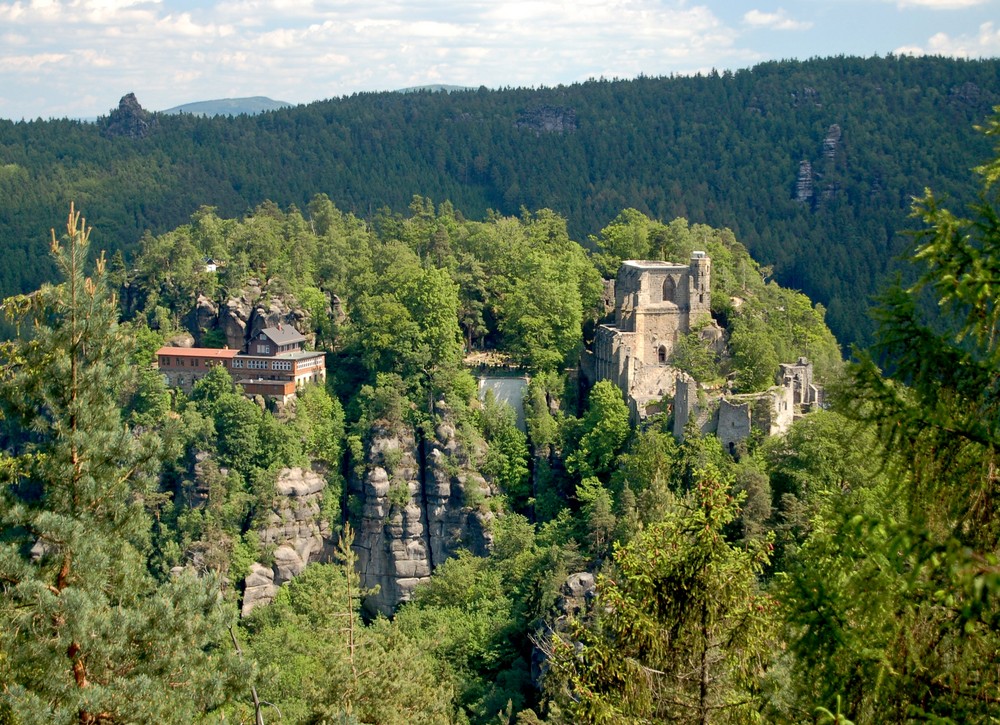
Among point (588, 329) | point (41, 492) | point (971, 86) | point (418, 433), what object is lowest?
point (418, 433)

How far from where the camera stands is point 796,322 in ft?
188

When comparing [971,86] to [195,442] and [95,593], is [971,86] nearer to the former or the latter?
[195,442]

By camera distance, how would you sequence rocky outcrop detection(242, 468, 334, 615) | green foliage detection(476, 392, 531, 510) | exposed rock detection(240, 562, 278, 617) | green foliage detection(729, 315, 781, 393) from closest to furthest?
1. green foliage detection(729, 315, 781, 393)
2. exposed rock detection(240, 562, 278, 617)
3. rocky outcrop detection(242, 468, 334, 615)
4. green foliage detection(476, 392, 531, 510)

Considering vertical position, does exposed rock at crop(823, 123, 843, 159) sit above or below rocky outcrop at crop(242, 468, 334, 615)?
above

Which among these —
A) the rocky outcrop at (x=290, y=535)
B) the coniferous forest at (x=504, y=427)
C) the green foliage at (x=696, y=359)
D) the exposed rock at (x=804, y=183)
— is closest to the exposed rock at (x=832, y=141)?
the coniferous forest at (x=504, y=427)

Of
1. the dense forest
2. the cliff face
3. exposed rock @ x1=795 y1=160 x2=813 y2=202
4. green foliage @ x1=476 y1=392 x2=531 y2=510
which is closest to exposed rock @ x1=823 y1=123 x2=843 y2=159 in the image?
the dense forest

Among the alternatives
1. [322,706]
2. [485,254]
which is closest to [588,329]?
[485,254]

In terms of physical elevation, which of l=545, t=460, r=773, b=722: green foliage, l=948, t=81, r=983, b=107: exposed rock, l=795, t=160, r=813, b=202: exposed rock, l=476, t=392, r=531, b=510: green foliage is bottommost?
l=476, t=392, r=531, b=510: green foliage

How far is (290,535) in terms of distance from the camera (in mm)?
52656

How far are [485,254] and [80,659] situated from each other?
4880cm

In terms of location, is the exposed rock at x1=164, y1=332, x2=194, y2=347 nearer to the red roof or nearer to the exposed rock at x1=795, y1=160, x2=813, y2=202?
the red roof

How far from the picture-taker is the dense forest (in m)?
107

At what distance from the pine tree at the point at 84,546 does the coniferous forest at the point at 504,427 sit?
0.16ft

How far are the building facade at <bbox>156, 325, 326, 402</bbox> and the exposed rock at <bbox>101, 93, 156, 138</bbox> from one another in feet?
278
